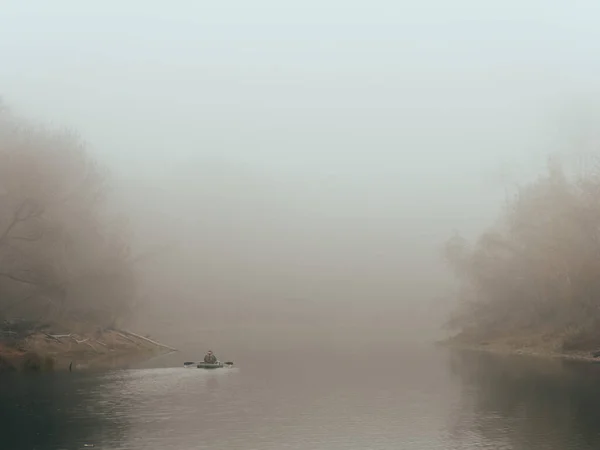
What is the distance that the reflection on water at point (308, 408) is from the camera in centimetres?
3544

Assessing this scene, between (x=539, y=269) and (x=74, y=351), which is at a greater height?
(x=539, y=269)

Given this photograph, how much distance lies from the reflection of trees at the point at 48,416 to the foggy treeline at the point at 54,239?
18.6 m

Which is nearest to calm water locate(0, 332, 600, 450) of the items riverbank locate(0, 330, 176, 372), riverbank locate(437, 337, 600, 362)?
riverbank locate(437, 337, 600, 362)

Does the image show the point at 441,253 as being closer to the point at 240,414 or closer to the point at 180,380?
the point at 180,380

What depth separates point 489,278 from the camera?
108m

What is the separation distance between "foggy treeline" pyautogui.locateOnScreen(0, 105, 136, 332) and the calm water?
15.7m

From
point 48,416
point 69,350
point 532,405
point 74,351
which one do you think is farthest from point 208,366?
point 532,405

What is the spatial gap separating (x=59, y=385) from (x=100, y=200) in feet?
120

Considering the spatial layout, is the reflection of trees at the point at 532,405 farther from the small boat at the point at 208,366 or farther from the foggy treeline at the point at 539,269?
the small boat at the point at 208,366

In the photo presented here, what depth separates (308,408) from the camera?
157 feet

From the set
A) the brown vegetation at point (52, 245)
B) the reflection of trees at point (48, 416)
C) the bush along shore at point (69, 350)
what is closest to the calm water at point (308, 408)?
the reflection of trees at point (48, 416)

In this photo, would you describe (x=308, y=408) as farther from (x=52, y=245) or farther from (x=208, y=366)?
(x=52, y=245)

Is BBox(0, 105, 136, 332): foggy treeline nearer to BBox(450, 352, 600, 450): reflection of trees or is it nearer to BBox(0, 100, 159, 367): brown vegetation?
BBox(0, 100, 159, 367): brown vegetation

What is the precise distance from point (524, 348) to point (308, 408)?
58.6 meters
